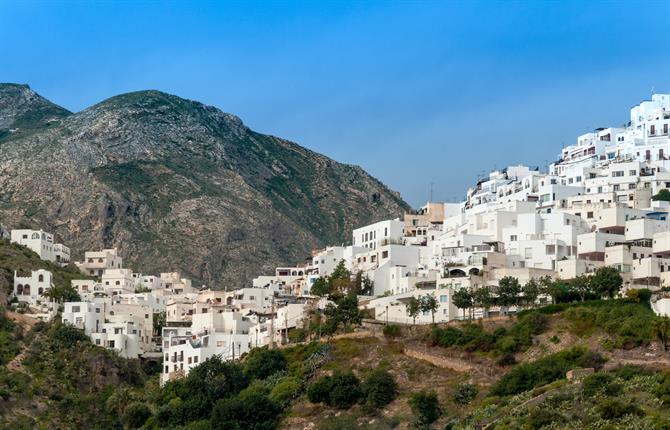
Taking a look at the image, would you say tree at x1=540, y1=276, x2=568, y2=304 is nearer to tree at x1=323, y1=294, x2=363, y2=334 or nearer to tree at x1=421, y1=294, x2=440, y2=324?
tree at x1=421, y1=294, x2=440, y2=324

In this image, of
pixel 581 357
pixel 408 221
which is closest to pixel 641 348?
pixel 581 357

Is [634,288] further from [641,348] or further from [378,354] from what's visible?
[378,354]

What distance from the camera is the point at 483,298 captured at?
93.2 metres

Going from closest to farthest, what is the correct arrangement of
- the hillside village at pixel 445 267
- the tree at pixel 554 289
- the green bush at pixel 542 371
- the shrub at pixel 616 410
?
the shrub at pixel 616 410, the green bush at pixel 542 371, the tree at pixel 554 289, the hillside village at pixel 445 267

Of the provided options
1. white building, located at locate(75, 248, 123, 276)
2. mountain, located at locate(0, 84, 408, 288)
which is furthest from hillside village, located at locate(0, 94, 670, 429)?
mountain, located at locate(0, 84, 408, 288)

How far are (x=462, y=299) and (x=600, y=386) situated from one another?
19.1 metres

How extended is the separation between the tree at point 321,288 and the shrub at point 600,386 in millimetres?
32848

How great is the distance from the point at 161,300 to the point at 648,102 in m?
43.7

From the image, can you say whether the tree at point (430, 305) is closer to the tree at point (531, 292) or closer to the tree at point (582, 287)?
the tree at point (531, 292)

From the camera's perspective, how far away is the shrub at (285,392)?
89.4 metres

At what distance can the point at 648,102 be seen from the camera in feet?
418

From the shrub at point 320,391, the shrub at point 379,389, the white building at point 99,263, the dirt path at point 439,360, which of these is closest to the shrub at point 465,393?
the dirt path at point 439,360

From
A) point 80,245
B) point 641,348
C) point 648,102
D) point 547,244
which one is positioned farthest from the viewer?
point 80,245

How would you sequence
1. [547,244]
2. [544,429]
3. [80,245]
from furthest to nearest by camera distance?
[80,245]
[547,244]
[544,429]
